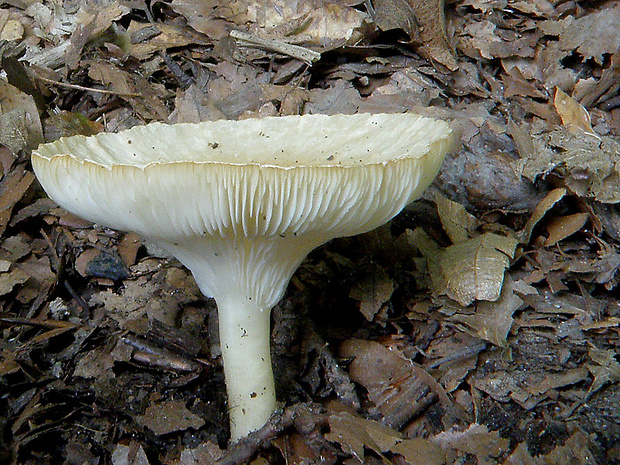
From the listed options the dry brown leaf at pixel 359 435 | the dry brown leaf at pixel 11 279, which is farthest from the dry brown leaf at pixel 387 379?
the dry brown leaf at pixel 11 279

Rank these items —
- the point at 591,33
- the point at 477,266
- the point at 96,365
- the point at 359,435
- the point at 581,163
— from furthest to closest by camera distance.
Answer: the point at 591,33, the point at 581,163, the point at 477,266, the point at 96,365, the point at 359,435

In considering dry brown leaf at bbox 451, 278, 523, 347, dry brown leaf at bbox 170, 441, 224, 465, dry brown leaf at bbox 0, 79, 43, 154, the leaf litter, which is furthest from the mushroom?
dry brown leaf at bbox 0, 79, 43, 154

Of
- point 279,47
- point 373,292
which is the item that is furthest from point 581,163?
point 279,47

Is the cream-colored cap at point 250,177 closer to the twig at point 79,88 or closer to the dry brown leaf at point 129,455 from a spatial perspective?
the dry brown leaf at point 129,455

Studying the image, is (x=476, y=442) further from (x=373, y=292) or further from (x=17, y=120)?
(x=17, y=120)

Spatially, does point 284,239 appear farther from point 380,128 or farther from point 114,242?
point 114,242

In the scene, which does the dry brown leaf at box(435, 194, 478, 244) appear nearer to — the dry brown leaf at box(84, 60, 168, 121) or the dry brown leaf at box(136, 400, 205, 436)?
the dry brown leaf at box(136, 400, 205, 436)
